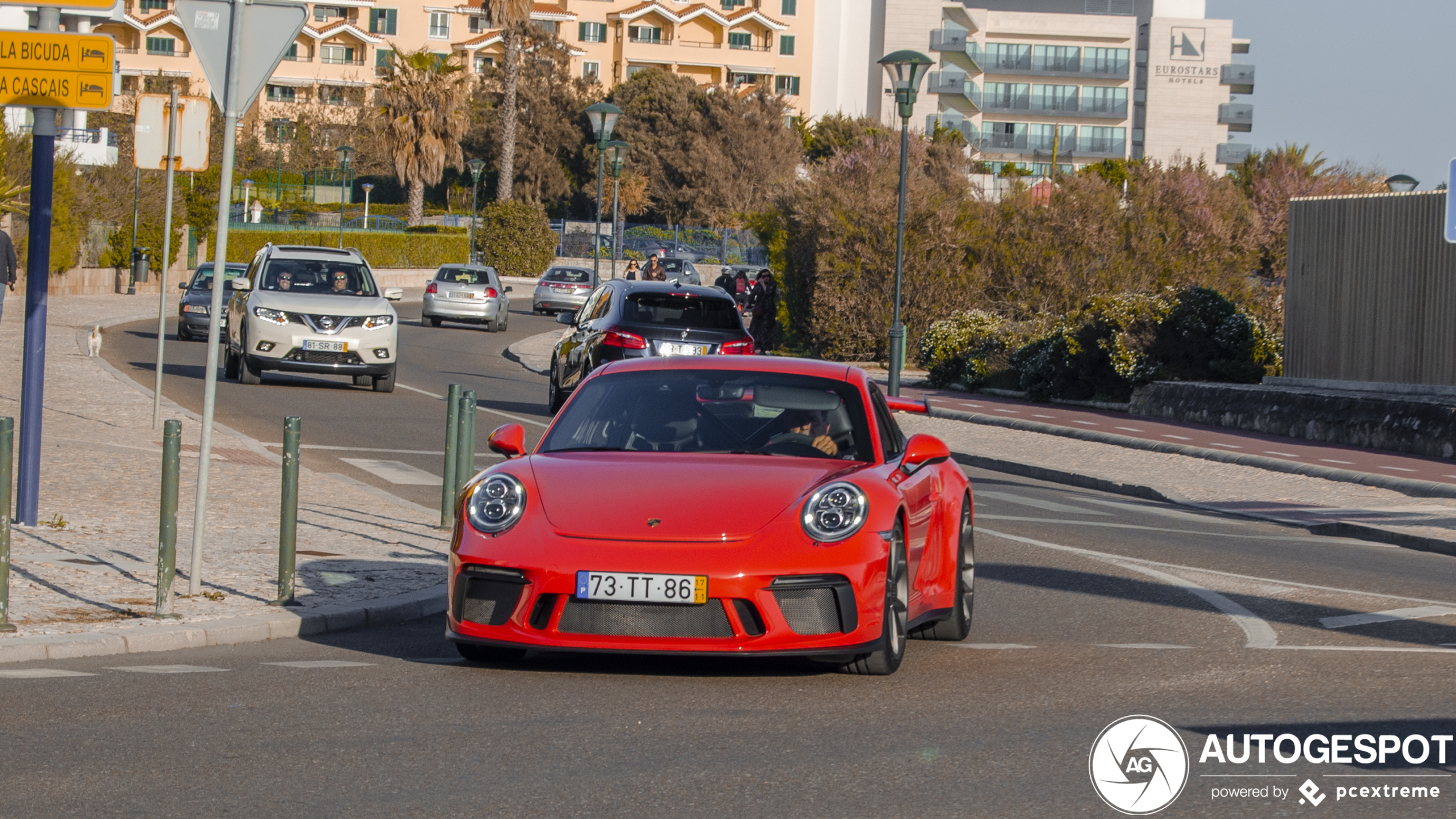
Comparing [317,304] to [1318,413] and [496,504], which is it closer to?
[1318,413]

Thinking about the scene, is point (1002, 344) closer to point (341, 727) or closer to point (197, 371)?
point (197, 371)

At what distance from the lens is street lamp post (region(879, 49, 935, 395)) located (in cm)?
2617

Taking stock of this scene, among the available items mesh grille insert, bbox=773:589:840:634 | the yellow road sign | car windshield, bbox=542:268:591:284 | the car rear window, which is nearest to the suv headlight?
the car rear window

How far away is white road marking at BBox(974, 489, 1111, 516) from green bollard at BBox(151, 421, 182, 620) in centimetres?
901

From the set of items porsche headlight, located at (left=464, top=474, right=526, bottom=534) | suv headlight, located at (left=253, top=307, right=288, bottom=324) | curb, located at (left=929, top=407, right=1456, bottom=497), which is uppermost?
suv headlight, located at (left=253, top=307, right=288, bottom=324)

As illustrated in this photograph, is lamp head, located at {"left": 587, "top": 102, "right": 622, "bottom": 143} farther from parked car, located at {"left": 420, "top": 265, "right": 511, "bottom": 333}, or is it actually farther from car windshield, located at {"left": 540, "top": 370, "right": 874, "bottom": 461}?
car windshield, located at {"left": 540, "top": 370, "right": 874, "bottom": 461}

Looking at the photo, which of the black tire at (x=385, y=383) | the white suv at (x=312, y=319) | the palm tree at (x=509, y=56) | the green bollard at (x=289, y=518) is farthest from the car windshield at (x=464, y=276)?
the green bollard at (x=289, y=518)

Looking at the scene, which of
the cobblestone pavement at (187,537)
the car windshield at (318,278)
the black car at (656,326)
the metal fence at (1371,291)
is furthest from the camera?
the car windshield at (318,278)

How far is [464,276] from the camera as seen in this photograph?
160ft

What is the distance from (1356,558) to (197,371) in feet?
62.7

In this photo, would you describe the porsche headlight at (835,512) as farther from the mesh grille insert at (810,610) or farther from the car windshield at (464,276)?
the car windshield at (464,276)

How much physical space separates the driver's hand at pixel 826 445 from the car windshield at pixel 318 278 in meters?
17.8

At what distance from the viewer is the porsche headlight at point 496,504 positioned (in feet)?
23.4

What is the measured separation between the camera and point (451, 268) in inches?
1939
